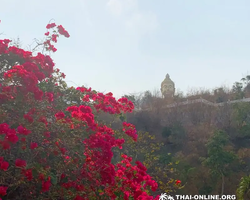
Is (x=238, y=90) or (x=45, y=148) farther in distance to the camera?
(x=238, y=90)

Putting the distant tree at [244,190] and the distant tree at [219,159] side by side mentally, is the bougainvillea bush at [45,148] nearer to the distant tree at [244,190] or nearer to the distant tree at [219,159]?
the distant tree at [244,190]

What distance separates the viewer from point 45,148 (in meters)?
3.10

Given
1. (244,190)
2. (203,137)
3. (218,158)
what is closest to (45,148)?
(244,190)

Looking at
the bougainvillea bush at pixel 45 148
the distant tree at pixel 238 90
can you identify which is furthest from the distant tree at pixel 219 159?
the distant tree at pixel 238 90

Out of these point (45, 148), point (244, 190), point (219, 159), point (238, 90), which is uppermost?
point (238, 90)

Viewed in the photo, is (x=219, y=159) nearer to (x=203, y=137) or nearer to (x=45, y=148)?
(x=203, y=137)

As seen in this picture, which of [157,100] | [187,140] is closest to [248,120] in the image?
[187,140]

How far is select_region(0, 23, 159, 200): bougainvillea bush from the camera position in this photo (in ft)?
9.06

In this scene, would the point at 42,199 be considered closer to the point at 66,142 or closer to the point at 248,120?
the point at 66,142

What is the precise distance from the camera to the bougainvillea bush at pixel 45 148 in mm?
2762

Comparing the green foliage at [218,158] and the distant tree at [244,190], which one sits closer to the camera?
the distant tree at [244,190]

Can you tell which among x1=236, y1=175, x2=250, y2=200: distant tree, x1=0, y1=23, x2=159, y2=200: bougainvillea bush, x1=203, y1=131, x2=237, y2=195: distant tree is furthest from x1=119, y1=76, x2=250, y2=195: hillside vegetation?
x1=0, y1=23, x2=159, y2=200: bougainvillea bush

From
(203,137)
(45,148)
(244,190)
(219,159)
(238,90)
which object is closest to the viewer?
(45,148)

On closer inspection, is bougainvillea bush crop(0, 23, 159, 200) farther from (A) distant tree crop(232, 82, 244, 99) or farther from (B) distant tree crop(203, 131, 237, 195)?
(A) distant tree crop(232, 82, 244, 99)
